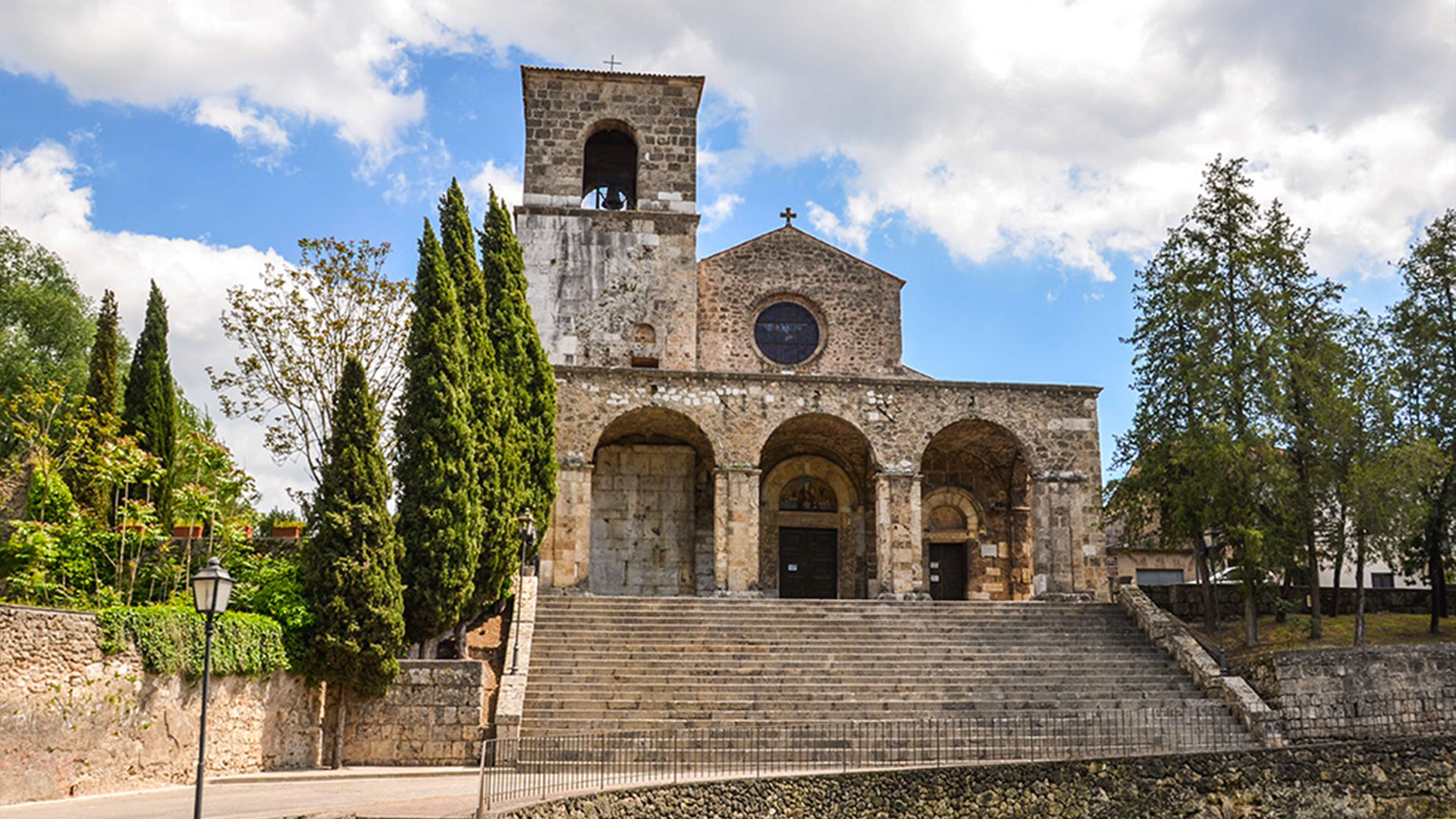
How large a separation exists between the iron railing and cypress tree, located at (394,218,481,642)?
2.75 metres

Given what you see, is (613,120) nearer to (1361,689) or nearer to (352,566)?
(352,566)

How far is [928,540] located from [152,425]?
55.3 ft

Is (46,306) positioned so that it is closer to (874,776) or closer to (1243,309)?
(874,776)

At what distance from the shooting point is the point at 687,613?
19281 millimetres

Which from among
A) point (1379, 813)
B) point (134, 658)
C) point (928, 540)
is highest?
point (928, 540)

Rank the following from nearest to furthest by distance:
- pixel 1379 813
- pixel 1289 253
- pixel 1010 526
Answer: pixel 1379 813, pixel 1289 253, pixel 1010 526

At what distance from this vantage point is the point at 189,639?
12.9 m

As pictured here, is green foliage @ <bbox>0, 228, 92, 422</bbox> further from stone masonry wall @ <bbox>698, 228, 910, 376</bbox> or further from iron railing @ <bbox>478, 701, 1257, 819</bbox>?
iron railing @ <bbox>478, 701, 1257, 819</bbox>

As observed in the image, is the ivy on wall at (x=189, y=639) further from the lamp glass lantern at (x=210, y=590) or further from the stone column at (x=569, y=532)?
the stone column at (x=569, y=532)

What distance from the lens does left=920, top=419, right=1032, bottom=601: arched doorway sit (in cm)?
2519

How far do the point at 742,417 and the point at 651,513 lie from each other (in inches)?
142

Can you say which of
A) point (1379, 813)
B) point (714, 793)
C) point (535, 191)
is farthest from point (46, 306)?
point (1379, 813)

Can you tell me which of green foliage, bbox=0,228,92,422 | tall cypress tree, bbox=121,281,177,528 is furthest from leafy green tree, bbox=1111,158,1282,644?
green foliage, bbox=0,228,92,422

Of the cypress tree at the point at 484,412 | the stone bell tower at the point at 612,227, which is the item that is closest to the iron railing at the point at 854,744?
the cypress tree at the point at 484,412
